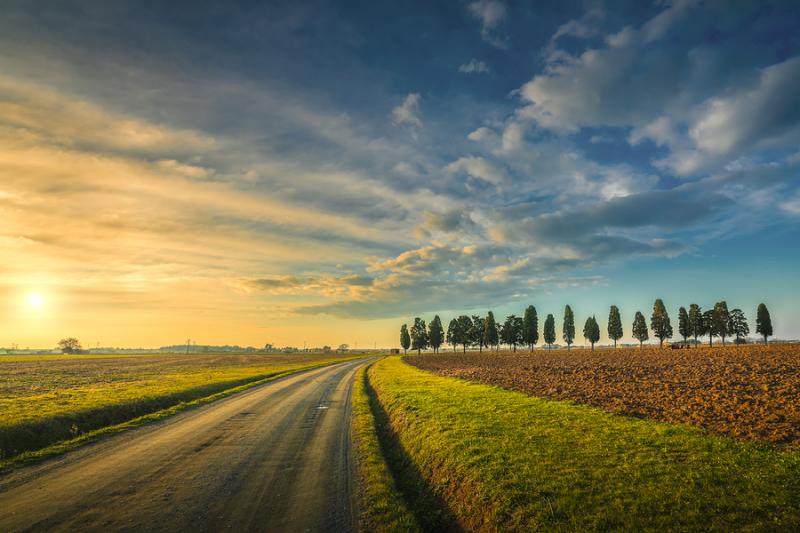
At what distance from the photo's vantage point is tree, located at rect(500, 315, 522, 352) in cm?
13862

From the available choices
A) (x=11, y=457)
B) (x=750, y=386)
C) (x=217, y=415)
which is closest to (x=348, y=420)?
(x=217, y=415)

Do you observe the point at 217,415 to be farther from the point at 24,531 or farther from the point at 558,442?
the point at 558,442

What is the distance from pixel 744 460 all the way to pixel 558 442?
16.1 feet

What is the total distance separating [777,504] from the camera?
26.1ft

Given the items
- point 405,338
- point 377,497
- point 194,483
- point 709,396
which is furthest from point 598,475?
point 405,338

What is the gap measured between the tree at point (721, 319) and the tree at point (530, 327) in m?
53.0

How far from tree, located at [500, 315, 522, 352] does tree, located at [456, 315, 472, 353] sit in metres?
12.9

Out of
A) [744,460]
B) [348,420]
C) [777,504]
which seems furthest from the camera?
[348,420]

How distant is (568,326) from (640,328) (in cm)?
2328

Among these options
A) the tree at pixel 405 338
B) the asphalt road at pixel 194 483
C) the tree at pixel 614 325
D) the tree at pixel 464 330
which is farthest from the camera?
the tree at pixel 405 338

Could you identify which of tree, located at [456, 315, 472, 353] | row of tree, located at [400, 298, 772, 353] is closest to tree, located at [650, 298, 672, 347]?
row of tree, located at [400, 298, 772, 353]

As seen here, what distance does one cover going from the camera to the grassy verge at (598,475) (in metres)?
7.98

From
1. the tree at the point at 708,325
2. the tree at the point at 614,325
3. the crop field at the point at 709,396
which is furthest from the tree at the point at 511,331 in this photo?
the crop field at the point at 709,396

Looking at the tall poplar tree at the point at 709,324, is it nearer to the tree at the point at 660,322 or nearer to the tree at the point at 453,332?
the tree at the point at 660,322
